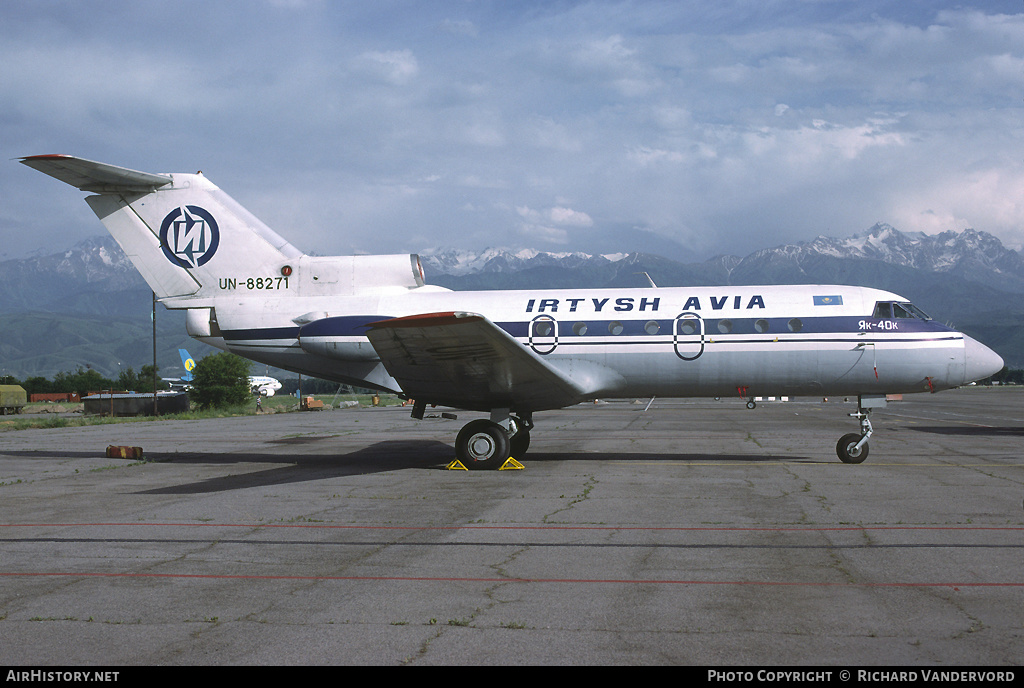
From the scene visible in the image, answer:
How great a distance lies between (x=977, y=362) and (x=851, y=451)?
321 cm

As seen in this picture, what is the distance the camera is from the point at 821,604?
612cm

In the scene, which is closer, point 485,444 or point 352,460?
point 485,444

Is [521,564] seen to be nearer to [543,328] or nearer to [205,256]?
[543,328]

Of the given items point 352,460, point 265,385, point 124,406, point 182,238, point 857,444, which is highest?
point 182,238

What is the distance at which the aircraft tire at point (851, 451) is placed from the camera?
611 inches

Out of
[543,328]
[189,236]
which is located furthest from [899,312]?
[189,236]

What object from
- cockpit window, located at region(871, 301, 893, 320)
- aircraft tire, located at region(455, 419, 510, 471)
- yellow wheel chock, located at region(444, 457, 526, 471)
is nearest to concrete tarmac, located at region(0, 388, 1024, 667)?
yellow wheel chock, located at region(444, 457, 526, 471)

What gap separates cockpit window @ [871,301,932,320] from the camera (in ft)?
52.6

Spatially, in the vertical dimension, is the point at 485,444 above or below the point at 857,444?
above

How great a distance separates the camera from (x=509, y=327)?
1666 cm

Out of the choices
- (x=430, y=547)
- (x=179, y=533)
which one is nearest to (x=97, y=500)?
(x=179, y=533)

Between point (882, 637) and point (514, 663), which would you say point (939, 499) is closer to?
point (882, 637)

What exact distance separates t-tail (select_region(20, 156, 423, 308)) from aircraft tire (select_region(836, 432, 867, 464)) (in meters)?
9.58

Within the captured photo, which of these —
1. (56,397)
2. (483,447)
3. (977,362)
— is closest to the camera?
(483,447)
